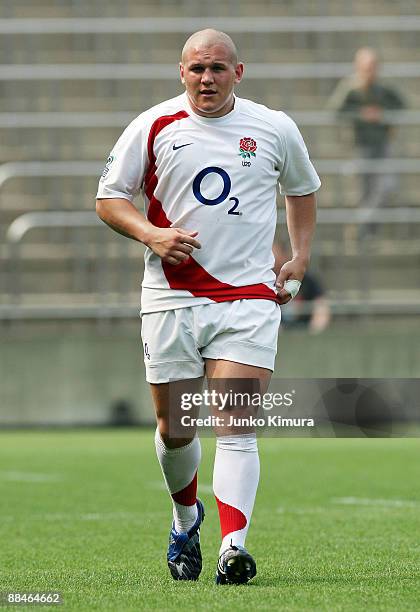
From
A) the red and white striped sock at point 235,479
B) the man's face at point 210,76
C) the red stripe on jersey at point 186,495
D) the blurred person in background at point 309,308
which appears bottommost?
the blurred person in background at point 309,308

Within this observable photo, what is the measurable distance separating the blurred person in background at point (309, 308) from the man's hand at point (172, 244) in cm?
953

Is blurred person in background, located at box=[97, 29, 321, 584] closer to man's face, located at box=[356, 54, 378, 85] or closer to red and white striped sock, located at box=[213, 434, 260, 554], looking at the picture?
red and white striped sock, located at box=[213, 434, 260, 554]

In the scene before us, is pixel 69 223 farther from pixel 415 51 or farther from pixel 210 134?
pixel 210 134

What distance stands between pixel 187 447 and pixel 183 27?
1336 centimetres

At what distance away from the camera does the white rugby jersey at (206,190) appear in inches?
206

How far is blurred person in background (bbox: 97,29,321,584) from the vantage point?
515cm

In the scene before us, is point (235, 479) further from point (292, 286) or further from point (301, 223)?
point (301, 223)

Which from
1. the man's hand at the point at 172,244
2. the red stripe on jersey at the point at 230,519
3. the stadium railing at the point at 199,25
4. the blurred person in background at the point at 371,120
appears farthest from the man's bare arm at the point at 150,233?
the stadium railing at the point at 199,25

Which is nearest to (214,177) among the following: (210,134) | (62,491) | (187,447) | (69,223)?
(210,134)

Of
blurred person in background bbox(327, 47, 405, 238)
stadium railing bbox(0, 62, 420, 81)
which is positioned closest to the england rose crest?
blurred person in background bbox(327, 47, 405, 238)

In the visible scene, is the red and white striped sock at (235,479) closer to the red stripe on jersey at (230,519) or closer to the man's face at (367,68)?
the red stripe on jersey at (230,519)

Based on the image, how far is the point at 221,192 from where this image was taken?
523 centimetres

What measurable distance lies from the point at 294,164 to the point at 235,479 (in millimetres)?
1221

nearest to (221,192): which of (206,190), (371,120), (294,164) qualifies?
(206,190)
